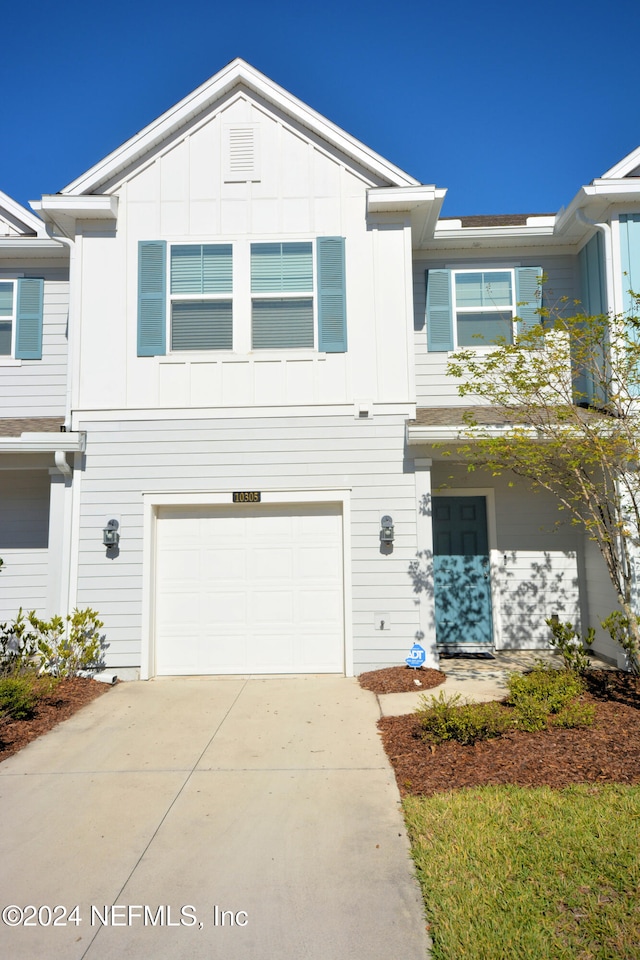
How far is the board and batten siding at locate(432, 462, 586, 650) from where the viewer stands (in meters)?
9.77

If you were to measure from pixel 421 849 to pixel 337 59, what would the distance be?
354 inches

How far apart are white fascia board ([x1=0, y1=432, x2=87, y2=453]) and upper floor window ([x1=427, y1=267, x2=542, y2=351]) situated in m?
5.33

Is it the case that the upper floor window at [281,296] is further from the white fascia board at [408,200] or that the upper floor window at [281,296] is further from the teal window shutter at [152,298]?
the teal window shutter at [152,298]

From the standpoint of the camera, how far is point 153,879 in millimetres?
3758

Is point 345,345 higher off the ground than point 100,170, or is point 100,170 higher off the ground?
point 100,170

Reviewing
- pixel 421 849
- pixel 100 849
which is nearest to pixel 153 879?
pixel 100 849

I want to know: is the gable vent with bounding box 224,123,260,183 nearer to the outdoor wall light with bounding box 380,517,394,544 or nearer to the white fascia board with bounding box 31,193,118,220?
the white fascia board with bounding box 31,193,118,220

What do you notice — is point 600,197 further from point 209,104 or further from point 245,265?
point 209,104

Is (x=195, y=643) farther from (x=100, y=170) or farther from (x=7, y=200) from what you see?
(x=7, y=200)

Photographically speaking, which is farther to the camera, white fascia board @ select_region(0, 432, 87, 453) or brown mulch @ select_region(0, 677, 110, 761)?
white fascia board @ select_region(0, 432, 87, 453)

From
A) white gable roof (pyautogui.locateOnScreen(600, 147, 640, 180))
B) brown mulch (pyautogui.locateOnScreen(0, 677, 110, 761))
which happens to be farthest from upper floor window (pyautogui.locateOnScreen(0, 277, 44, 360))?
white gable roof (pyautogui.locateOnScreen(600, 147, 640, 180))

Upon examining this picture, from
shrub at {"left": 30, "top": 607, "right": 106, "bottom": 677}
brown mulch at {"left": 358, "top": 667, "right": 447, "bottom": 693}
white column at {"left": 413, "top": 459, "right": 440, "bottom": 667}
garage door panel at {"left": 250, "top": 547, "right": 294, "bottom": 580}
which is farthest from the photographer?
garage door panel at {"left": 250, "top": 547, "right": 294, "bottom": 580}

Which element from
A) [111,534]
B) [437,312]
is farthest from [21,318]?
[437,312]

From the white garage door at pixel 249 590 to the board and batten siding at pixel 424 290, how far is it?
2.69m
